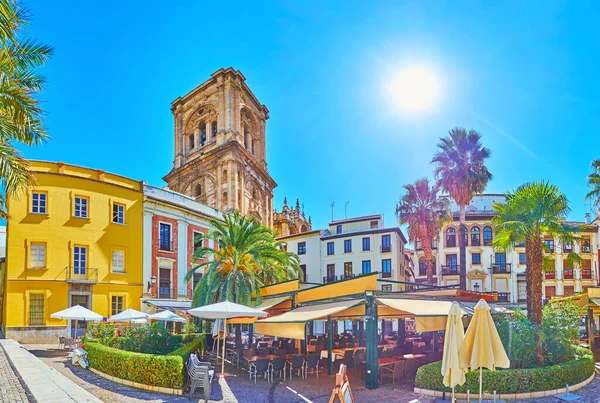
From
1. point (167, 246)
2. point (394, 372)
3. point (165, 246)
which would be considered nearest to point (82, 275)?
point (165, 246)

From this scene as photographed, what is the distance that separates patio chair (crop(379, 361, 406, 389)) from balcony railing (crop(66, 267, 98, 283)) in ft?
69.0

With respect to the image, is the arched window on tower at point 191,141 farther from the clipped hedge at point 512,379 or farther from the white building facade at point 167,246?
the clipped hedge at point 512,379

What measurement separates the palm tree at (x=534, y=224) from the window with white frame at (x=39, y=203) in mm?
25357

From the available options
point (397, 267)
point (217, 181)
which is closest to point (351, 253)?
point (397, 267)

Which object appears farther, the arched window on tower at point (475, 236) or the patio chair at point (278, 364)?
the arched window on tower at point (475, 236)

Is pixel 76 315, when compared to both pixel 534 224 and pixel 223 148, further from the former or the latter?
pixel 223 148

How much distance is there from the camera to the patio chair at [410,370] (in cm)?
1452

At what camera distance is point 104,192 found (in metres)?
30.8

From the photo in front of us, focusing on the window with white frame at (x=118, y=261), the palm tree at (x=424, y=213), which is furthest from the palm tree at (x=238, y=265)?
the palm tree at (x=424, y=213)

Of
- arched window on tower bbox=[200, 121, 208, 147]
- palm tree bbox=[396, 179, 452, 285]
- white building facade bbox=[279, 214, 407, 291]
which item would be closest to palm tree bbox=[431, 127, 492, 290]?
palm tree bbox=[396, 179, 452, 285]

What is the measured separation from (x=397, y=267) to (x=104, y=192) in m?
28.1

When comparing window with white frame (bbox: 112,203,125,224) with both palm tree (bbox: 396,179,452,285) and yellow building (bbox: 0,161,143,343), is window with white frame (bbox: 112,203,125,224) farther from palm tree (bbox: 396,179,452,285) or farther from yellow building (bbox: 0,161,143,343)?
palm tree (bbox: 396,179,452,285)

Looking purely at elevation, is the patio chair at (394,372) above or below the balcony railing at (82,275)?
below

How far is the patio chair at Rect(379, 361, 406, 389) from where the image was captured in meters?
13.7
